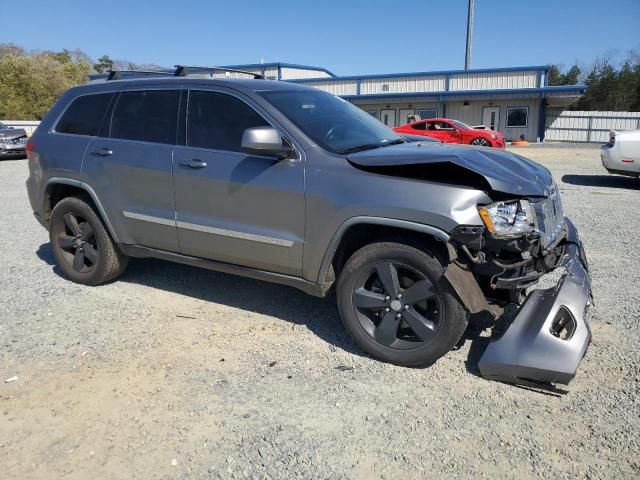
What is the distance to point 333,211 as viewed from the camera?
11.4ft

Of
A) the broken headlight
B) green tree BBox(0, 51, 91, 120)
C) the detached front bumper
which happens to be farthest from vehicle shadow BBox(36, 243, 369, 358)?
green tree BBox(0, 51, 91, 120)

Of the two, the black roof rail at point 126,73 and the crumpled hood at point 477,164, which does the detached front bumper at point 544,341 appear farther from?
the black roof rail at point 126,73

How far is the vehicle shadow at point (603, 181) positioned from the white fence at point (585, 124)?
21.1m

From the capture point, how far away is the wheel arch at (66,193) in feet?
15.4

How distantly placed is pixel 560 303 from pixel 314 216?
168 cm

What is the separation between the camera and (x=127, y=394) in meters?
3.20

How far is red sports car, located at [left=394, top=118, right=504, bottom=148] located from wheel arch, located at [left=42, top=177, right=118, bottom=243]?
1760 centimetres

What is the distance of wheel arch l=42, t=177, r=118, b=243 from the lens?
4684 millimetres

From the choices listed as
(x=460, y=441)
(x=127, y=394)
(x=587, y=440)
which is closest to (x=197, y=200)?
(x=127, y=394)

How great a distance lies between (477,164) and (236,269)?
1.98m

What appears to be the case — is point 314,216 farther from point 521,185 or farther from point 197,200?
point 521,185

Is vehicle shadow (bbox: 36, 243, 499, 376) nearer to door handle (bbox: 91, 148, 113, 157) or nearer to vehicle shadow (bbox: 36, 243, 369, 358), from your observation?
vehicle shadow (bbox: 36, 243, 369, 358)

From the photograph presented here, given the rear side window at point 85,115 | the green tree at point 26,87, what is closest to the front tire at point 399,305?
the rear side window at point 85,115

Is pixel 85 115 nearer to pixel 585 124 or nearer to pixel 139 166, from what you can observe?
pixel 139 166
